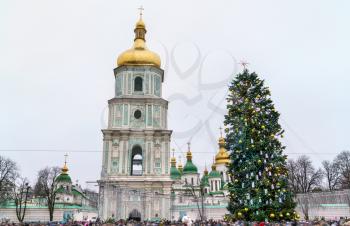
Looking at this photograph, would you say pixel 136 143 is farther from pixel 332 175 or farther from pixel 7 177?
pixel 332 175

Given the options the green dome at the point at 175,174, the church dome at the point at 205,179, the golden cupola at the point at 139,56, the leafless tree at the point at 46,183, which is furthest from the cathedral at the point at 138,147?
the green dome at the point at 175,174

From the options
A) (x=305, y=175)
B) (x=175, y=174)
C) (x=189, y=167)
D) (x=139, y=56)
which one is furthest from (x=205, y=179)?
(x=139, y=56)

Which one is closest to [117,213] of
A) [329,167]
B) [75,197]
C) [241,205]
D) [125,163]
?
[125,163]

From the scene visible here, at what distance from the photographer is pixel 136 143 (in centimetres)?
3856

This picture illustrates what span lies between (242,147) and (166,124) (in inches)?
912

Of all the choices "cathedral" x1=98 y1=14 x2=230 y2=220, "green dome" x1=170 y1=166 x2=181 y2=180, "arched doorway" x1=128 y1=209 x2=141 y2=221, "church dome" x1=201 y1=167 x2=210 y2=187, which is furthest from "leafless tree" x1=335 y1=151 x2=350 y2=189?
"green dome" x1=170 y1=166 x2=181 y2=180

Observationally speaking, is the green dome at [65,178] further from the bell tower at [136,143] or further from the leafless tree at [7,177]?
the bell tower at [136,143]

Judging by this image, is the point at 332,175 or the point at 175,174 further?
the point at 175,174

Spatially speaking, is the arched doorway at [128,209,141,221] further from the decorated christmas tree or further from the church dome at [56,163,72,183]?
the church dome at [56,163,72,183]

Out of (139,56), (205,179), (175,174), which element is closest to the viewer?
(139,56)

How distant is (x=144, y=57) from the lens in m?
42.1

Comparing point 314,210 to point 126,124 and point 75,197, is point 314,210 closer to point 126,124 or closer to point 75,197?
point 126,124

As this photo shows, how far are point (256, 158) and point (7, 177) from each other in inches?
1298

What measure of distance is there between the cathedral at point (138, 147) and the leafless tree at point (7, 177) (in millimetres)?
11523
